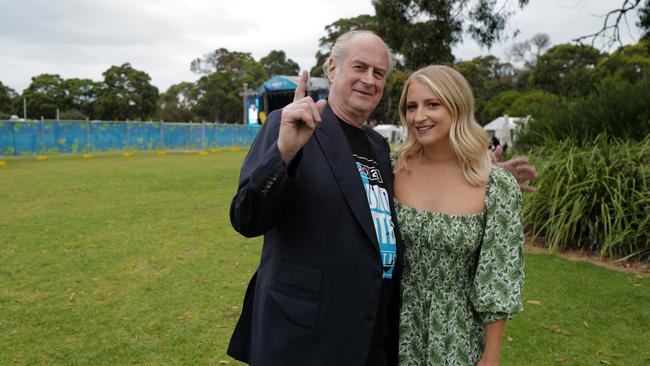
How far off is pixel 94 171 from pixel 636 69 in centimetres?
3026

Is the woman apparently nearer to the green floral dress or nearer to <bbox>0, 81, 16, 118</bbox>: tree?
the green floral dress

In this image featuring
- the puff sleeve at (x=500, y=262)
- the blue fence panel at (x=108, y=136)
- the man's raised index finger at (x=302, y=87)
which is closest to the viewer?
the man's raised index finger at (x=302, y=87)

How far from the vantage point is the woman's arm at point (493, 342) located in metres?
1.96

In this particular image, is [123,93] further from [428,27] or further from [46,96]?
[428,27]

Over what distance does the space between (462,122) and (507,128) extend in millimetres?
19022

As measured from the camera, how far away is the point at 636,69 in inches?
1219

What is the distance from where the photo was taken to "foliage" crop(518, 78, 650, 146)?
8164 mm

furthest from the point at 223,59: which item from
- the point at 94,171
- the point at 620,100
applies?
the point at 620,100

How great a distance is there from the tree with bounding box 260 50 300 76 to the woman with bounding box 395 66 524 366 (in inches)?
3370

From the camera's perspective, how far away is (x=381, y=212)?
6.55 ft

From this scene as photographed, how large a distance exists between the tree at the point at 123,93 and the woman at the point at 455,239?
53.8 m

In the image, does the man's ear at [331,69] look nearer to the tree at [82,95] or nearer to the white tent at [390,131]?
the white tent at [390,131]

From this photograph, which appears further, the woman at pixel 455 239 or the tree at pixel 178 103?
the tree at pixel 178 103

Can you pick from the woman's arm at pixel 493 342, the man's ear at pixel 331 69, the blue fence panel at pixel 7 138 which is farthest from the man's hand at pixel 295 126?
the blue fence panel at pixel 7 138
